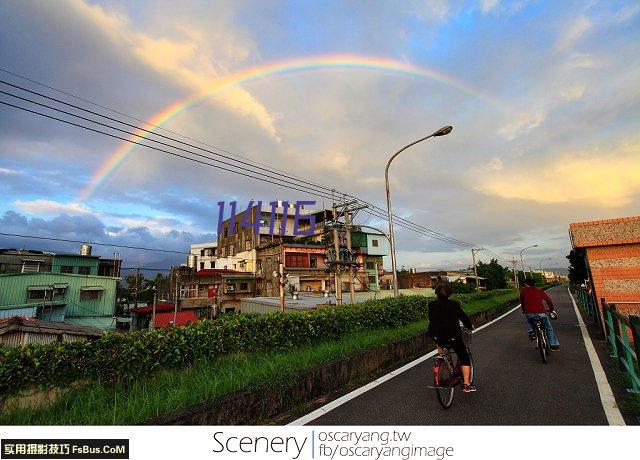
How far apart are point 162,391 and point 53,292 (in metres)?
31.7

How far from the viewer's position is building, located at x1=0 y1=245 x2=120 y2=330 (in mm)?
27250

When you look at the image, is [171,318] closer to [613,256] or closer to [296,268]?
[296,268]

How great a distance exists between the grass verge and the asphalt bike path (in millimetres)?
1259

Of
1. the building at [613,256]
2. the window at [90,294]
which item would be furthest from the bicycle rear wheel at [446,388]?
the window at [90,294]

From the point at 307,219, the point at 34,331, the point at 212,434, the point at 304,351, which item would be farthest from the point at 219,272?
the point at 212,434

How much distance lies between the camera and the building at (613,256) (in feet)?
32.0

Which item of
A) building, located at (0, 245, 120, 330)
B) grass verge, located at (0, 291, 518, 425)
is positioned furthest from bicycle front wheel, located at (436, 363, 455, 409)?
building, located at (0, 245, 120, 330)

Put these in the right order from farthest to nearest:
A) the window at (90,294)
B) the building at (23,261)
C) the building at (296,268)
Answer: the building at (296,268)
the building at (23,261)
the window at (90,294)

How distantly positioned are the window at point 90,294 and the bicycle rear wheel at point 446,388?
114 feet

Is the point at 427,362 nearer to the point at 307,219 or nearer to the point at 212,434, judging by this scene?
the point at 212,434

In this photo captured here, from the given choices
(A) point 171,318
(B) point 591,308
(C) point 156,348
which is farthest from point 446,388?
(A) point 171,318

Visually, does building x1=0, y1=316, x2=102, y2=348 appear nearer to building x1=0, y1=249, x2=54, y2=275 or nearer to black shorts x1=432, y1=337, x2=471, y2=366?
black shorts x1=432, y1=337, x2=471, y2=366

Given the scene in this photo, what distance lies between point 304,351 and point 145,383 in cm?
335

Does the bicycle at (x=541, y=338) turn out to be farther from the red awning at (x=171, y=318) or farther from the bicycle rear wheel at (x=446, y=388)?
the red awning at (x=171, y=318)
